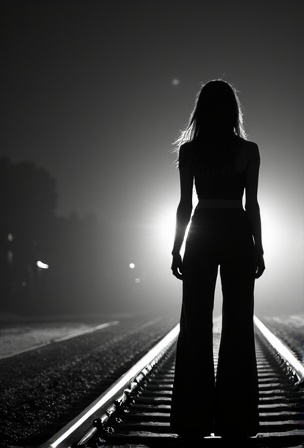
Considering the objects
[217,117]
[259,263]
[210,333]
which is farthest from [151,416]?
[217,117]

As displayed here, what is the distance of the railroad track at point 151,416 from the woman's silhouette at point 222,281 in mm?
183

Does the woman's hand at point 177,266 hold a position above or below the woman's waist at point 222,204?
below

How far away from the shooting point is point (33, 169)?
61.4 metres

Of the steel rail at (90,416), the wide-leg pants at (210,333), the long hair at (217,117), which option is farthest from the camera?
the long hair at (217,117)

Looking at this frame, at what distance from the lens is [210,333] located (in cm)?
439

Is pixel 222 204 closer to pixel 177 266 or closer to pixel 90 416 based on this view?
pixel 177 266

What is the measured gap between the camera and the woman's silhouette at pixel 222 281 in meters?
4.20

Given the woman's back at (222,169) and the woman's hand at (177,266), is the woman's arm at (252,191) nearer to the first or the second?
the woman's back at (222,169)

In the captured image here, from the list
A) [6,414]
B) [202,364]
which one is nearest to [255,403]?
[202,364]

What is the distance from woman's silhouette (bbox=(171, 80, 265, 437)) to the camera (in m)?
4.20

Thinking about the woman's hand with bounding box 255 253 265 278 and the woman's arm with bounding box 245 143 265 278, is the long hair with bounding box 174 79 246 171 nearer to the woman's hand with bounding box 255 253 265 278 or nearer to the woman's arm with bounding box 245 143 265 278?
the woman's arm with bounding box 245 143 265 278

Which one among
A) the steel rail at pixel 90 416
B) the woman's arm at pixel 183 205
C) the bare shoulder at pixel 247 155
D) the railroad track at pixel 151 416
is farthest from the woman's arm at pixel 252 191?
the steel rail at pixel 90 416

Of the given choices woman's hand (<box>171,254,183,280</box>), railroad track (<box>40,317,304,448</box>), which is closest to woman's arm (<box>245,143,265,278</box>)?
woman's hand (<box>171,254,183,280</box>)

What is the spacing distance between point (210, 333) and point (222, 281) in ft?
1.07
